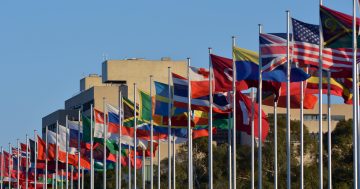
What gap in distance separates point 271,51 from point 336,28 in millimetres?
8603

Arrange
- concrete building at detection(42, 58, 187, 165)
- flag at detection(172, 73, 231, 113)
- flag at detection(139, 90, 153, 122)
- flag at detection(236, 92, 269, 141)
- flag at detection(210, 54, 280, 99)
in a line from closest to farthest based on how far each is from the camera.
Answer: flag at detection(210, 54, 280, 99), flag at detection(236, 92, 269, 141), flag at detection(172, 73, 231, 113), flag at detection(139, 90, 153, 122), concrete building at detection(42, 58, 187, 165)

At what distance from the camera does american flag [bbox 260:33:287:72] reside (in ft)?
234

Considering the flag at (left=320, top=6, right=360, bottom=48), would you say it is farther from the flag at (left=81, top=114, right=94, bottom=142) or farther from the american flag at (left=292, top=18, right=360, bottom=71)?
the flag at (left=81, top=114, right=94, bottom=142)

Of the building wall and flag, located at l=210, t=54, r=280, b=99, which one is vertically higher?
the building wall

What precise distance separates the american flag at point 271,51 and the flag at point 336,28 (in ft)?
25.5

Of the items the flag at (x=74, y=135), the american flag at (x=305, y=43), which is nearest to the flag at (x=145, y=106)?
the flag at (x=74, y=135)

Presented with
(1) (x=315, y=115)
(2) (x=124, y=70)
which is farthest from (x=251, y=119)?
(2) (x=124, y=70)

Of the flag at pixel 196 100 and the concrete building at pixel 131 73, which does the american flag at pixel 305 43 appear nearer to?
the flag at pixel 196 100

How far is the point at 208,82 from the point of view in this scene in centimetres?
8112

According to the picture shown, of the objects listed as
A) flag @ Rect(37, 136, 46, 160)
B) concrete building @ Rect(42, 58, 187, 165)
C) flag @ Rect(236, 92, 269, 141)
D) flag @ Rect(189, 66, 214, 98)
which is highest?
concrete building @ Rect(42, 58, 187, 165)

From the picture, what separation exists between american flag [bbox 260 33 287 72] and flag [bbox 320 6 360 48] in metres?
7.77

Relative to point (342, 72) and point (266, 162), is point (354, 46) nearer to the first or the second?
point (342, 72)

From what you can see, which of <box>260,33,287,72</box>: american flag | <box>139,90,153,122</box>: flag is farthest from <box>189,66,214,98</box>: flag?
<box>139,90,153,122</box>: flag

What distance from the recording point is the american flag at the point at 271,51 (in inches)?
2813
